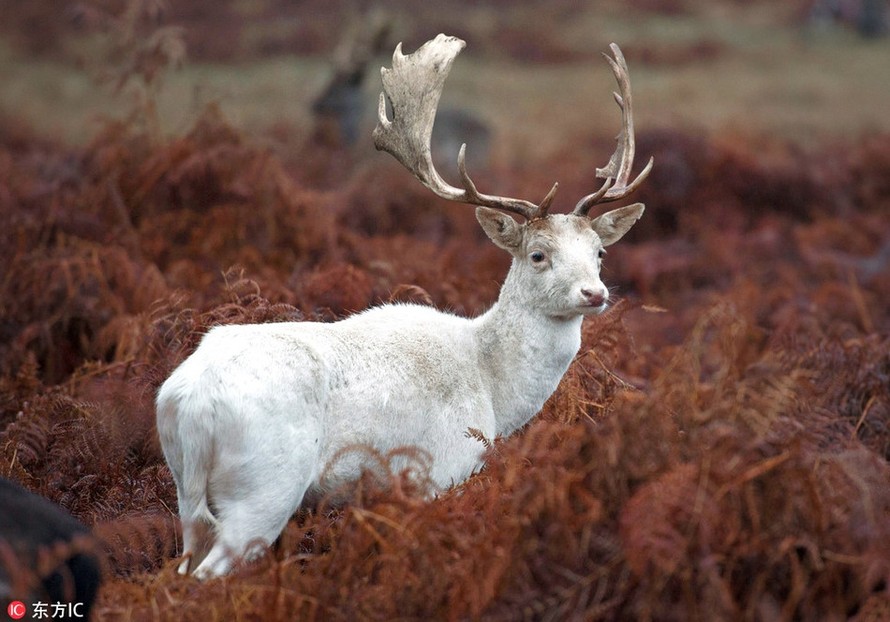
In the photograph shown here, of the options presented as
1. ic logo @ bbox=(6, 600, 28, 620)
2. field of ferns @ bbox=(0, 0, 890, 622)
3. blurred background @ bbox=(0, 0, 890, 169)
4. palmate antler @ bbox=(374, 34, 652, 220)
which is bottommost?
blurred background @ bbox=(0, 0, 890, 169)

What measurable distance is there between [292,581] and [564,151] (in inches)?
591

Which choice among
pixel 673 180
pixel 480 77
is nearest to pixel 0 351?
pixel 673 180

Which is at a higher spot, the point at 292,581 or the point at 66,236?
the point at 292,581

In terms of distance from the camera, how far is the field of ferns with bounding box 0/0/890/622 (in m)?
3.92

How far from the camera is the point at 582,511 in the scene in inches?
162

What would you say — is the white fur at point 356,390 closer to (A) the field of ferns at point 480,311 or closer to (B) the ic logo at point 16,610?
(A) the field of ferns at point 480,311

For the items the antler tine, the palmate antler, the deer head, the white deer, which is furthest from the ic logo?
the antler tine

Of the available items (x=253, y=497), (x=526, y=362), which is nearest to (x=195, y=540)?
(x=253, y=497)

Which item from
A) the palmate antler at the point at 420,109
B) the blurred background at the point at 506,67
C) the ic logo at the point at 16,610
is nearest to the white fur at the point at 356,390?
the palmate antler at the point at 420,109

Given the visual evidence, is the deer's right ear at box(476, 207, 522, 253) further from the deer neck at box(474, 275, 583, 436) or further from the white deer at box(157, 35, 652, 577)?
the deer neck at box(474, 275, 583, 436)

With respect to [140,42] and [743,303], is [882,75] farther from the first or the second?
[140,42]

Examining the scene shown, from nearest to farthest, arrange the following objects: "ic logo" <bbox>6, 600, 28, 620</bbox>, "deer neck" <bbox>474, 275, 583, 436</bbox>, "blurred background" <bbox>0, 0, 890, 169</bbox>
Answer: "ic logo" <bbox>6, 600, 28, 620</bbox> → "deer neck" <bbox>474, 275, 583, 436</bbox> → "blurred background" <bbox>0, 0, 890, 169</bbox>

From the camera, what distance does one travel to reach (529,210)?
5977mm

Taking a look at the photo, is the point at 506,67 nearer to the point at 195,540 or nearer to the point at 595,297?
the point at 595,297
